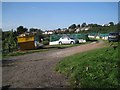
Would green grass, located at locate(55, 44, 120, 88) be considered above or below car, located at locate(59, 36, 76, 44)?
below

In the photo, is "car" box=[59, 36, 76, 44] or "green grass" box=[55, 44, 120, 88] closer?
"green grass" box=[55, 44, 120, 88]

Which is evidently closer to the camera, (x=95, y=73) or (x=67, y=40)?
(x=95, y=73)

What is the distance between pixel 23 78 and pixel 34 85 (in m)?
1.46

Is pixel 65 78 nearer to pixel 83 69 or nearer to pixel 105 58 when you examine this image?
pixel 83 69

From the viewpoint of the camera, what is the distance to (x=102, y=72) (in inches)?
402

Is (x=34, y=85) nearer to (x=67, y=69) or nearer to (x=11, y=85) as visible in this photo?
(x=11, y=85)

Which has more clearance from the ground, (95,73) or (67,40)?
(67,40)

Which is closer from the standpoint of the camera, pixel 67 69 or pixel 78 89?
pixel 78 89

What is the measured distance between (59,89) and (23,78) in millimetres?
2490

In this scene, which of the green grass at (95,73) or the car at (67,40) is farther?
the car at (67,40)

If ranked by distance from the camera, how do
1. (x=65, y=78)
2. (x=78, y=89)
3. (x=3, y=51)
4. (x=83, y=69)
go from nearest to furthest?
1. (x=78, y=89)
2. (x=65, y=78)
3. (x=83, y=69)
4. (x=3, y=51)

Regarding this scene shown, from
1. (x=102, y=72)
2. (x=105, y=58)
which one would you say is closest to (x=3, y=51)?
(x=105, y=58)

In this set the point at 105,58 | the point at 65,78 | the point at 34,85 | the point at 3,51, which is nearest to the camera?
the point at 34,85

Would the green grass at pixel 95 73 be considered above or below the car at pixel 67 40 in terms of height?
below
